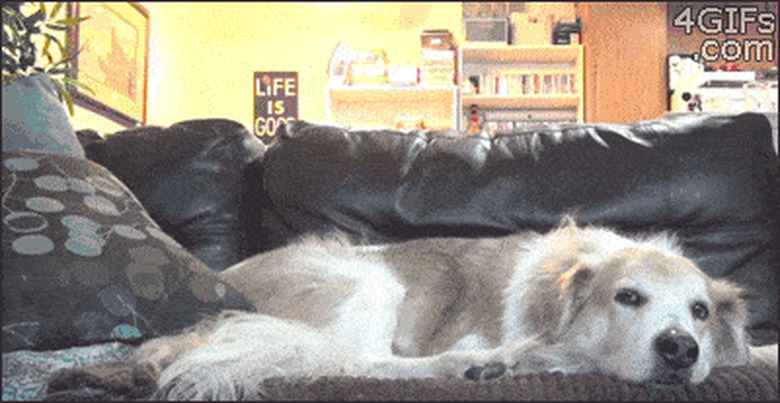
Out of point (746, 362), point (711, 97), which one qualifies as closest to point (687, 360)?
point (746, 362)

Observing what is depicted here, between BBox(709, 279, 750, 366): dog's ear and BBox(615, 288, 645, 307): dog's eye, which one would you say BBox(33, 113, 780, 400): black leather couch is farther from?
BBox(615, 288, 645, 307): dog's eye

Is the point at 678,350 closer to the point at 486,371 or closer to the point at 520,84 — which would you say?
the point at 486,371

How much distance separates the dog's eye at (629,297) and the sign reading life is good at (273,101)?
4792mm

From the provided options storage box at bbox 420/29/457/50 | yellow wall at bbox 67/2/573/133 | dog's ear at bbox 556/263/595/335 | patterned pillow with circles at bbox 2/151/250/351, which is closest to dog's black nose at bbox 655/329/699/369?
dog's ear at bbox 556/263/595/335

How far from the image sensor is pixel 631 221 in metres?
1.74

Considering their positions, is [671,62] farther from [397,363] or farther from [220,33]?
[397,363]

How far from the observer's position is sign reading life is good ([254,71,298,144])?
5.80 meters

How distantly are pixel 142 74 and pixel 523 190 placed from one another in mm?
4354

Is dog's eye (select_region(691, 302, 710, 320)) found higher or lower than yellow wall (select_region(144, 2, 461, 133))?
lower

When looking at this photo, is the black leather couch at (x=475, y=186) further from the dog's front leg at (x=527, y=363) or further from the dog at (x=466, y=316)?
the dog's front leg at (x=527, y=363)

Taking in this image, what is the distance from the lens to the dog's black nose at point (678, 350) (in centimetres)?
108

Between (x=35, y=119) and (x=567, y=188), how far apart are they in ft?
4.46

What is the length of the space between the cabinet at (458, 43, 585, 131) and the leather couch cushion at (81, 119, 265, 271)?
3584 millimetres

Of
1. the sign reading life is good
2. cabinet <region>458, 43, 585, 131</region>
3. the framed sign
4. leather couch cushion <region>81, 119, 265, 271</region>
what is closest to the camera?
leather couch cushion <region>81, 119, 265, 271</region>
